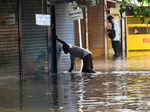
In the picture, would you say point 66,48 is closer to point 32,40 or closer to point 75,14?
point 32,40

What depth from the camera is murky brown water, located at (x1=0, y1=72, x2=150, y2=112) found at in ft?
34.9

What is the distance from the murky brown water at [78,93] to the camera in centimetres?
1065

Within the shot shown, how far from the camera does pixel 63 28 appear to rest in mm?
19688

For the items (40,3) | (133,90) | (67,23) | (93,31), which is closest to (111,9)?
(93,31)

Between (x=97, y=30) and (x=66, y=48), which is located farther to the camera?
(x=97, y=30)

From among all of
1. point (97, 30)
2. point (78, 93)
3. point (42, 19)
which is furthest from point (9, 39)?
point (97, 30)

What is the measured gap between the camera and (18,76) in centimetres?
1683

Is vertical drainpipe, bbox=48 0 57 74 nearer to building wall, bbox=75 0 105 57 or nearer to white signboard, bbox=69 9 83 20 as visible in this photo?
white signboard, bbox=69 9 83 20

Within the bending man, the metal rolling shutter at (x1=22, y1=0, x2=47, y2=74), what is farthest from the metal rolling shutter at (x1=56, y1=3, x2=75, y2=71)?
the metal rolling shutter at (x1=22, y1=0, x2=47, y2=74)

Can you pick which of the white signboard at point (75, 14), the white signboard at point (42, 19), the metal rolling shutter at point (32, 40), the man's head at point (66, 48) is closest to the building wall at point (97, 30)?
the white signboard at point (75, 14)

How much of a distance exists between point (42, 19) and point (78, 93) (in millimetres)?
4884

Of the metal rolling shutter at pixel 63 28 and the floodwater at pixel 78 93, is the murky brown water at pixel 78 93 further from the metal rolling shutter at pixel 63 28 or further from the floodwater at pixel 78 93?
the metal rolling shutter at pixel 63 28

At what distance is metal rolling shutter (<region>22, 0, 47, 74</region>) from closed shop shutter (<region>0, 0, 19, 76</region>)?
1.32ft

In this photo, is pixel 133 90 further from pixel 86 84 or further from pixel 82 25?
pixel 82 25
